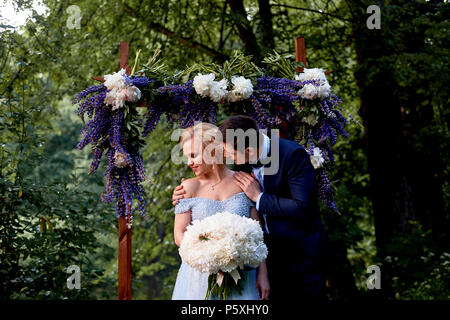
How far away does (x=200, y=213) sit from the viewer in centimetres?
338

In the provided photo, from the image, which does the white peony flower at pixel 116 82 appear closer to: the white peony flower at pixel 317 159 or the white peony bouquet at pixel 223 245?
the white peony bouquet at pixel 223 245

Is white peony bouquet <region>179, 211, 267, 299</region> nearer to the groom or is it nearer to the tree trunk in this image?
the groom

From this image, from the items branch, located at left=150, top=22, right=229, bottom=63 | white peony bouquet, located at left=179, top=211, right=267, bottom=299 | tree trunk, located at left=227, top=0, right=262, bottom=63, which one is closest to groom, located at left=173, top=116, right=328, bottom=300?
white peony bouquet, located at left=179, top=211, right=267, bottom=299

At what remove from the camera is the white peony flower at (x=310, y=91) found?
4.14m

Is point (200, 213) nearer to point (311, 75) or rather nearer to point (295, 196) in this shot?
point (295, 196)

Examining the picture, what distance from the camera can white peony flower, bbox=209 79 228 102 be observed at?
3963mm

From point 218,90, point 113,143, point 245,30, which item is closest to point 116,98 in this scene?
point 113,143

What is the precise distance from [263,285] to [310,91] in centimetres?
167

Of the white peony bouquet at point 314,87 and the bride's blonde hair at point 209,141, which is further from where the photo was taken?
the white peony bouquet at point 314,87

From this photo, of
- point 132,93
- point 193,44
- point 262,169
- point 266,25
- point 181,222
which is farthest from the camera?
point 193,44

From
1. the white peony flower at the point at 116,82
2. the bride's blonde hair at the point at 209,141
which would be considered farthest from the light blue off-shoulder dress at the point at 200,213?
the white peony flower at the point at 116,82

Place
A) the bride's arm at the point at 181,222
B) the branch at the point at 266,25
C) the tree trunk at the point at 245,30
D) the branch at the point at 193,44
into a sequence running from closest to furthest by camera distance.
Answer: the bride's arm at the point at 181,222 < the tree trunk at the point at 245,30 < the branch at the point at 266,25 < the branch at the point at 193,44

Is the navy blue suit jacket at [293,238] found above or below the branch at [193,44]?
below

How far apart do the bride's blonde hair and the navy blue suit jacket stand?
37cm
